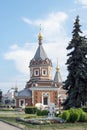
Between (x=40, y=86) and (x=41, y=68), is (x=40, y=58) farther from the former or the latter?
(x=40, y=86)

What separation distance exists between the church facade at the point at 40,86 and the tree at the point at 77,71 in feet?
123

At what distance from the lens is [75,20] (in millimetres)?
36219

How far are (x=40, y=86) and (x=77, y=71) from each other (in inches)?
1572

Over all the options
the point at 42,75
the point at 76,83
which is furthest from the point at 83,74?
the point at 42,75

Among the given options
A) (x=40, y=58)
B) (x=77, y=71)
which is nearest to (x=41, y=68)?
(x=40, y=58)

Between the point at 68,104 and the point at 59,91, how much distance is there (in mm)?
43777

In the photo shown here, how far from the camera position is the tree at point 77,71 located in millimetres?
34125

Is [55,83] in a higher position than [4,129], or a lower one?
higher

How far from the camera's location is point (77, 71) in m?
34.2

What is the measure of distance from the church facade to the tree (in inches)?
1480

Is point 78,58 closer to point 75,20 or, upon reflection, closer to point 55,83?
point 75,20

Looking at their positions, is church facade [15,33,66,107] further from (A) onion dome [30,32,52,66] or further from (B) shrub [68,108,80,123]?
(B) shrub [68,108,80,123]

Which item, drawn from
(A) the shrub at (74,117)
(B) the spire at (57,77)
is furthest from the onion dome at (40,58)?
(A) the shrub at (74,117)

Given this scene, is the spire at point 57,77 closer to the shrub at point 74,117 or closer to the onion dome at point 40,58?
the onion dome at point 40,58
